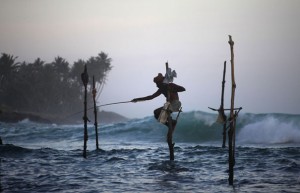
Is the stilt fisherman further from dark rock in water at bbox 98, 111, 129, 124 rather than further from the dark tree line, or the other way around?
dark rock in water at bbox 98, 111, 129, 124

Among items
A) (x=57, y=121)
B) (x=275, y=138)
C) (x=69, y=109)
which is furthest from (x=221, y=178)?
(x=69, y=109)

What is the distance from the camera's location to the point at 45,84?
67812mm

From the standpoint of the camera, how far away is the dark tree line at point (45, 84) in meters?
65.9

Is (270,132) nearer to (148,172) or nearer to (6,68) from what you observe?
(148,172)

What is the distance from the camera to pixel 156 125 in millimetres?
30172

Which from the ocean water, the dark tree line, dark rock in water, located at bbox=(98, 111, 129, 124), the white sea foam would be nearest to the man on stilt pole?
the ocean water

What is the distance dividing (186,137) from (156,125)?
3751 mm

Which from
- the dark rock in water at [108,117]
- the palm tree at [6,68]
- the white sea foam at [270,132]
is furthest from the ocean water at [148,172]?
the dark rock in water at [108,117]

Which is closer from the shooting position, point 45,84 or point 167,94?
point 167,94

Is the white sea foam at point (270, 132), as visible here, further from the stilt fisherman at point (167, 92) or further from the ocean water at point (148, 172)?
the stilt fisherman at point (167, 92)

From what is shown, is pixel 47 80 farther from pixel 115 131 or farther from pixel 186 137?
pixel 186 137

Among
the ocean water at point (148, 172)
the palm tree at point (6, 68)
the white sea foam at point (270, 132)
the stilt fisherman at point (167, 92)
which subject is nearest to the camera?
the ocean water at point (148, 172)

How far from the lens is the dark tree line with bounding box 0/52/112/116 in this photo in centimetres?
6588

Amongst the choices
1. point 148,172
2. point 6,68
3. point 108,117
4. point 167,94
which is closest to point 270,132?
point 167,94
